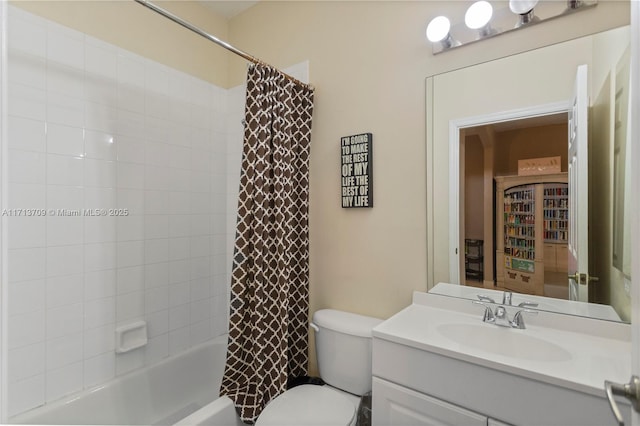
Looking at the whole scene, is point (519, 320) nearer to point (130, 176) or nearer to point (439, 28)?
point (439, 28)

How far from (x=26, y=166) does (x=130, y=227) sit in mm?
558

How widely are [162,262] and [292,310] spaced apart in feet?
2.96

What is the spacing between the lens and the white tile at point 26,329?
4.76ft

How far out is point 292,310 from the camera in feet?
6.16

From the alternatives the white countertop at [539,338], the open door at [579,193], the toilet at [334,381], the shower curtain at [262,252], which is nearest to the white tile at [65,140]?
the shower curtain at [262,252]

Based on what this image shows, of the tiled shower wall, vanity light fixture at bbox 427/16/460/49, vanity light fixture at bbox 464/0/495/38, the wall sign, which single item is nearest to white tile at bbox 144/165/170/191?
the tiled shower wall

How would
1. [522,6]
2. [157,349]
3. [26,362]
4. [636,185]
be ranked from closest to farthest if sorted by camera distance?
1. [636,185]
2. [522,6]
3. [26,362]
4. [157,349]

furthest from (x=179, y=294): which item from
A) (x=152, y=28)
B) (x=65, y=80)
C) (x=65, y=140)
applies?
(x=152, y=28)

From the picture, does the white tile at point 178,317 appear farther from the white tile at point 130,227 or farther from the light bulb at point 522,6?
the light bulb at point 522,6

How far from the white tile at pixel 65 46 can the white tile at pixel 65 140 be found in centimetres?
33

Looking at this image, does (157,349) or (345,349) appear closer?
(345,349)

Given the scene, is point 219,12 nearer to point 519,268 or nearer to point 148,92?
point 148,92

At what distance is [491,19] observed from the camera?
1.40 meters

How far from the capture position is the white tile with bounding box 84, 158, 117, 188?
1.70m
